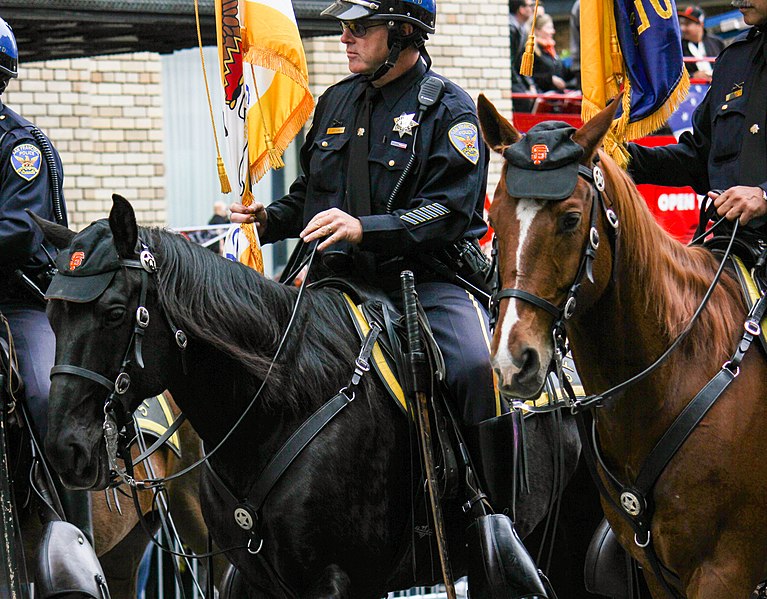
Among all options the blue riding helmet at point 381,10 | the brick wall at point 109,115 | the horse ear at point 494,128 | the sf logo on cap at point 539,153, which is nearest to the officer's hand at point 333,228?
the horse ear at point 494,128

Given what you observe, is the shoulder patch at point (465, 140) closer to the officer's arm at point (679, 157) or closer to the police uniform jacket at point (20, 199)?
the officer's arm at point (679, 157)

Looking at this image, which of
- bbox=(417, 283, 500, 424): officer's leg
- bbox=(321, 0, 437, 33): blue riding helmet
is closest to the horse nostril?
bbox=(417, 283, 500, 424): officer's leg

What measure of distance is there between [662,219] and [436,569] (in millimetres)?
8224

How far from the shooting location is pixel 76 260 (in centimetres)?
479

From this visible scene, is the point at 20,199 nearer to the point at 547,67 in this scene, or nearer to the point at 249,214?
the point at 249,214

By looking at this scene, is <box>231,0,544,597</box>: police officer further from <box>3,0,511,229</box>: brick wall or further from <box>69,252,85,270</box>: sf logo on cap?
<box>3,0,511,229</box>: brick wall

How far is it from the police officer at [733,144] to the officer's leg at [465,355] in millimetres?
959

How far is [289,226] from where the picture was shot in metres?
6.16

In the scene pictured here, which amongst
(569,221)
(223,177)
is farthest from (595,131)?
(223,177)

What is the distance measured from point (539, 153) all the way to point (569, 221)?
0.26 meters

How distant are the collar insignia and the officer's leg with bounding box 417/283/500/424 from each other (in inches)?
28.4

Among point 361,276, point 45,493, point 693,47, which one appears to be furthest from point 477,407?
point 693,47

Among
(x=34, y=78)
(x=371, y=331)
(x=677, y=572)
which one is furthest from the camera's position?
(x=34, y=78)

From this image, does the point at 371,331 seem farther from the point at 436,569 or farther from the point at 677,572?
the point at 677,572
